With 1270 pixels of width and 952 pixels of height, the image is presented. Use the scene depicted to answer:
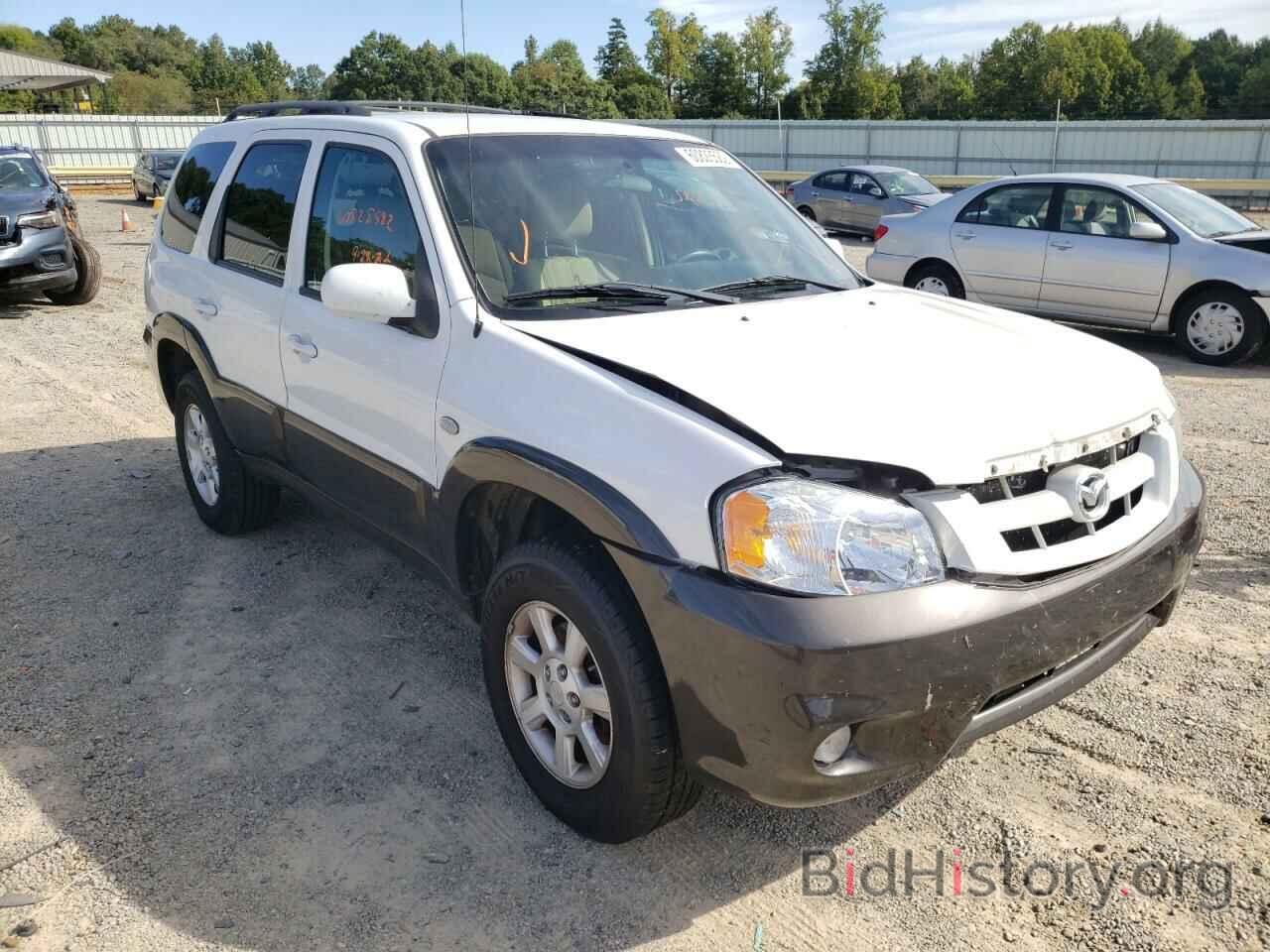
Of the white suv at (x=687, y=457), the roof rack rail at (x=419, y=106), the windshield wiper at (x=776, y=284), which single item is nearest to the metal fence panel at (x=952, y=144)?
the roof rack rail at (x=419, y=106)

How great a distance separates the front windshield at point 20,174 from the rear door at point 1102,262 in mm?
11027

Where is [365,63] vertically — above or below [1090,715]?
above

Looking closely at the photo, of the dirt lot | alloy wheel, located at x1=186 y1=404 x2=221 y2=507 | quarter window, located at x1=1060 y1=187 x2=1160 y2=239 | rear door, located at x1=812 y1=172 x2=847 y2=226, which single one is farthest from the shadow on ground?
rear door, located at x1=812 y1=172 x2=847 y2=226

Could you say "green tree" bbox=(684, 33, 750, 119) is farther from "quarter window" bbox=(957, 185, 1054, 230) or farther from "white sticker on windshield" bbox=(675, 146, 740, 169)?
"white sticker on windshield" bbox=(675, 146, 740, 169)

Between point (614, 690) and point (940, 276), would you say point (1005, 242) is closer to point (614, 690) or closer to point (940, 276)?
point (940, 276)

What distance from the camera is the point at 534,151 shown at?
351cm

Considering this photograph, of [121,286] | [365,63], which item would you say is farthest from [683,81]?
[121,286]

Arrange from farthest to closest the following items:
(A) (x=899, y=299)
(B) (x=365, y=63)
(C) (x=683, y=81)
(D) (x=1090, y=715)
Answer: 1. (C) (x=683, y=81)
2. (B) (x=365, y=63)
3. (A) (x=899, y=299)
4. (D) (x=1090, y=715)

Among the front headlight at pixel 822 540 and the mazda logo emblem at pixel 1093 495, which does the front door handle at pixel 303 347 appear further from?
the mazda logo emblem at pixel 1093 495

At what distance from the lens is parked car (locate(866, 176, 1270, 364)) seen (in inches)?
336

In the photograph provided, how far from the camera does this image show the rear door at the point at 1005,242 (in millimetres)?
9586

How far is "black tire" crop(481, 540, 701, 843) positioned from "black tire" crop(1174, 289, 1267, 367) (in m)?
7.89

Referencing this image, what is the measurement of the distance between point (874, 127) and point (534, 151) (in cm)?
3029

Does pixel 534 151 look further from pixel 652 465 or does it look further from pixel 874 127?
pixel 874 127
